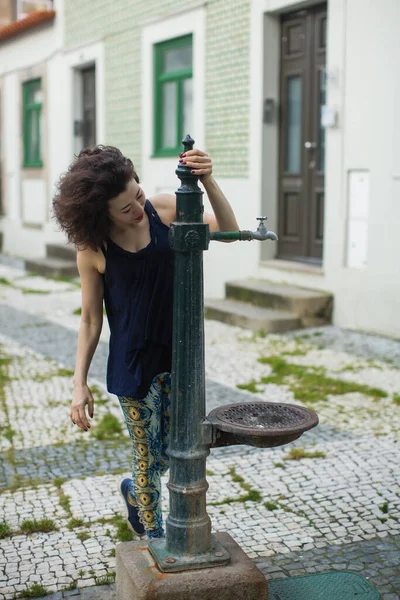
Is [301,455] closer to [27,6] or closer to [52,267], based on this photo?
[52,267]

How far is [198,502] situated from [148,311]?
0.69 m

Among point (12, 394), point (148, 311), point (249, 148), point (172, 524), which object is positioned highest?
point (249, 148)

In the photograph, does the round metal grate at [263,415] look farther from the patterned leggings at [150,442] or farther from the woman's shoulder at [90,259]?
the woman's shoulder at [90,259]

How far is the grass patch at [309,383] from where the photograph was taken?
5888mm

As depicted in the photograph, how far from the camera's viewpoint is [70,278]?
12859 millimetres

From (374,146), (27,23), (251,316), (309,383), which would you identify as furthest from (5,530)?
(27,23)

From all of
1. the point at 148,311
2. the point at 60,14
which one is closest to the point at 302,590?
the point at 148,311

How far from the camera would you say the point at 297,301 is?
8.29 m

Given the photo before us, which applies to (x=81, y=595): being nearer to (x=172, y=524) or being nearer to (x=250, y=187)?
(x=172, y=524)

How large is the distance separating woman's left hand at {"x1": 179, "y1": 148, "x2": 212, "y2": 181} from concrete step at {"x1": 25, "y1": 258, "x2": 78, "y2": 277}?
10.1m

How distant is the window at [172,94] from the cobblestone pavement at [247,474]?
465cm

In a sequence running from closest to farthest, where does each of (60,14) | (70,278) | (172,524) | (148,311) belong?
(172,524), (148,311), (70,278), (60,14)

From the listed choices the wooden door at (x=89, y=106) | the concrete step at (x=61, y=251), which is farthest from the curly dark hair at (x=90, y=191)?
the wooden door at (x=89, y=106)

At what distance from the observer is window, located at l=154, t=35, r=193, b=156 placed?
1102 centimetres
